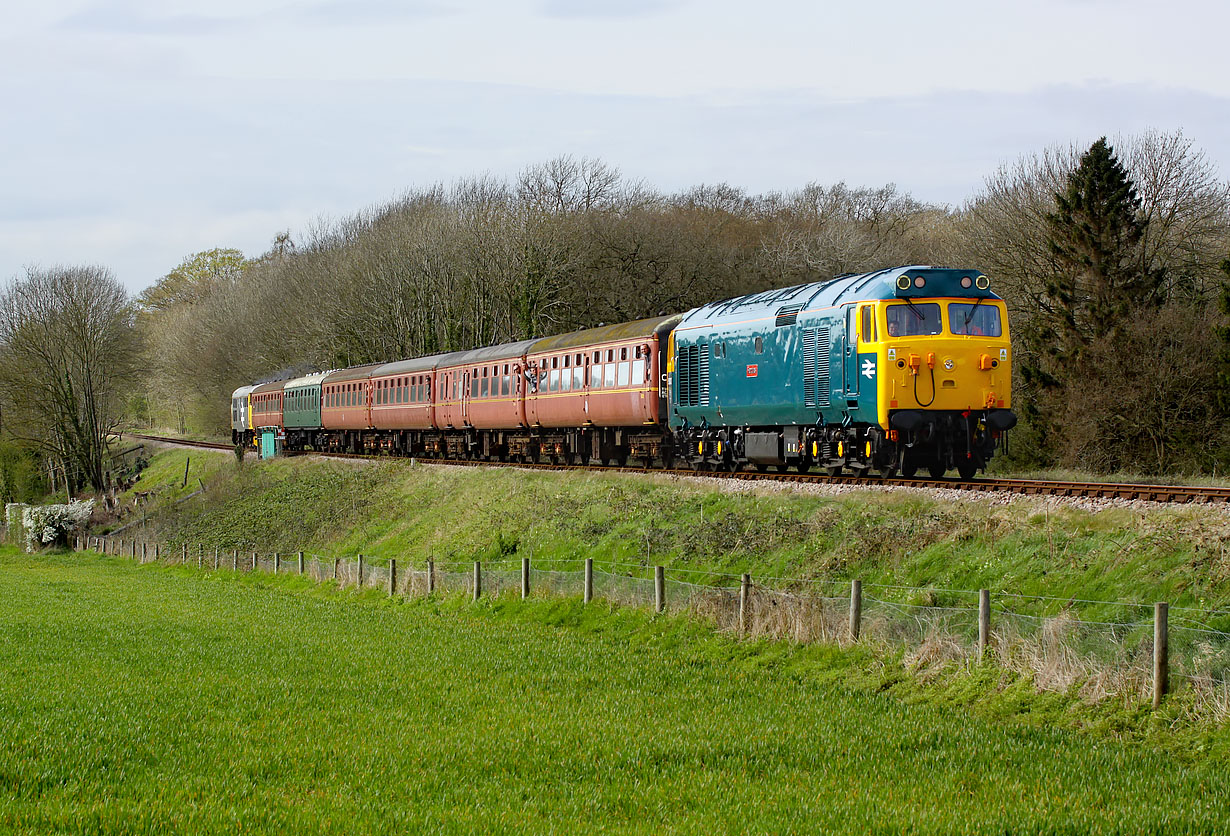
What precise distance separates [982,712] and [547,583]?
10.1 metres

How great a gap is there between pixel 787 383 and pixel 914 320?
9.83ft

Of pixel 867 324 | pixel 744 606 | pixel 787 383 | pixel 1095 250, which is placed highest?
pixel 1095 250

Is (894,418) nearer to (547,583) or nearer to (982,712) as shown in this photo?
(547,583)

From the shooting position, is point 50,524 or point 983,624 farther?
point 50,524

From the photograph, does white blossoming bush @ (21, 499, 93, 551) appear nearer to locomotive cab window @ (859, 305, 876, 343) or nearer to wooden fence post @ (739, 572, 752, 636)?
locomotive cab window @ (859, 305, 876, 343)

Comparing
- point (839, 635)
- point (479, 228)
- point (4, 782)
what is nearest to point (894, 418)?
point (839, 635)

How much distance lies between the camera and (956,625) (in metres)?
14.5

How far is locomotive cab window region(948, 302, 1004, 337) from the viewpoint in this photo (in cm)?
2089

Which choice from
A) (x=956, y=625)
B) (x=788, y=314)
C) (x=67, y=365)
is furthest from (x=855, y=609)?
(x=67, y=365)

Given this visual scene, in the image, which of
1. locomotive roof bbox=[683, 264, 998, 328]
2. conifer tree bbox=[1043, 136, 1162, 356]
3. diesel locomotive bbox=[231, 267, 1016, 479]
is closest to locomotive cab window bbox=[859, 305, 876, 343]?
diesel locomotive bbox=[231, 267, 1016, 479]

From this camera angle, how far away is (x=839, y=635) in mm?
15242

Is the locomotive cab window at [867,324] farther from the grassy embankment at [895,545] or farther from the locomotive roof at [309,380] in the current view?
the locomotive roof at [309,380]

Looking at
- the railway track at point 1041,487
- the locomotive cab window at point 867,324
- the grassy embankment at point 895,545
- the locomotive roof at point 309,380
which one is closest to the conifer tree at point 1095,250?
the railway track at point 1041,487

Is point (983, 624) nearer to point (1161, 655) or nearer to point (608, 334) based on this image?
point (1161, 655)
